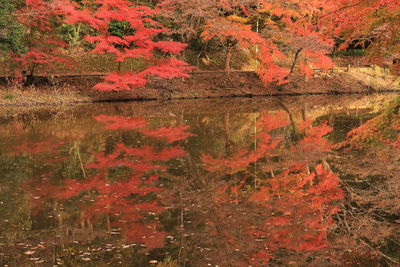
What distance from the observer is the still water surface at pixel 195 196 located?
294 inches

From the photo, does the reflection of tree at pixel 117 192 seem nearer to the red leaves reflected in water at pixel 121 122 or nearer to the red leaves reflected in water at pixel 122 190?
the red leaves reflected in water at pixel 122 190

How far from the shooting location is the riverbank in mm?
29016

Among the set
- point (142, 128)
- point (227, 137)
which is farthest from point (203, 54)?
point (227, 137)

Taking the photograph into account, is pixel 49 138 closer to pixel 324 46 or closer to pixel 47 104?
pixel 47 104

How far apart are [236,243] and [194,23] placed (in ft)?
95.8

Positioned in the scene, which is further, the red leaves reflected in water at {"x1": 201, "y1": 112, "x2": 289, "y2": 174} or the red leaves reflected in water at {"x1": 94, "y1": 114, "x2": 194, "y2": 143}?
the red leaves reflected in water at {"x1": 94, "y1": 114, "x2": 194, "y2": 143}

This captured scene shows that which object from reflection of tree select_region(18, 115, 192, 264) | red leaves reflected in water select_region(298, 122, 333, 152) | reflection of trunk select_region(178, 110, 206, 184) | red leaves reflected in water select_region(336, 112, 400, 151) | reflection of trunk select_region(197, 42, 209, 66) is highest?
reflection of trunk select_region(197, 42, 209, 66)

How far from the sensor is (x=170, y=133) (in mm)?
18984

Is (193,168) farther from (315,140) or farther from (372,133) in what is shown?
(372,133)

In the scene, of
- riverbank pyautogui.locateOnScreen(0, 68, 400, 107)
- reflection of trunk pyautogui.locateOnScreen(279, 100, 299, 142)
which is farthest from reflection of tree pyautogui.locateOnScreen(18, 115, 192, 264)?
riverbank pyautogui.locateOnScreen(0, 68, 400, 107)

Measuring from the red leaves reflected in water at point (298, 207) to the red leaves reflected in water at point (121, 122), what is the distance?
9.29 metres

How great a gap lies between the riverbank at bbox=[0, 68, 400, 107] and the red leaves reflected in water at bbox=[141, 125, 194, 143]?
11.6 meters

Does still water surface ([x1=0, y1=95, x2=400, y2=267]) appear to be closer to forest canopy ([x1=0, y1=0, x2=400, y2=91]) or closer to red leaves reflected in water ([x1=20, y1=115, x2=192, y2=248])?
red leaves reflected in water ([x1=20, y1=115, x2=192, y2=248])

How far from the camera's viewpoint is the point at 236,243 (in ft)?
25.6
